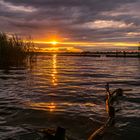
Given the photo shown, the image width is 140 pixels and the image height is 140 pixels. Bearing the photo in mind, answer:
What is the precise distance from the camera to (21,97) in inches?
601

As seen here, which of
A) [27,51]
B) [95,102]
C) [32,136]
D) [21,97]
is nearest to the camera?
[32,136]

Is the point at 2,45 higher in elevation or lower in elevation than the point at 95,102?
higher

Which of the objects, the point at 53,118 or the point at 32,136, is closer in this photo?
the point at 32,136

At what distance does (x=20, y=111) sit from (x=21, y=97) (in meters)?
3.45

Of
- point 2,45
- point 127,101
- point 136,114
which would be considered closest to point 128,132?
point 136,114

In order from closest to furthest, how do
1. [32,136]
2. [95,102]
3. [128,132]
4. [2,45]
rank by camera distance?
[32,136] < [128,132] < [95,102] < [2,45]

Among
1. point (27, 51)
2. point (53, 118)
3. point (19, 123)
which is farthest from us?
point (27, 51)

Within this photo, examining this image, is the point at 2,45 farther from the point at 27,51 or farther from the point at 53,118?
the point at 53,118

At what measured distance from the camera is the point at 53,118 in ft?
35.9

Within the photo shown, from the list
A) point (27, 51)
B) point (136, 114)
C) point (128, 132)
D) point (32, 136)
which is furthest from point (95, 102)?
point (27, 51)

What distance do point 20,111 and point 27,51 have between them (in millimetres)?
34259

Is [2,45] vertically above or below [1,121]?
above

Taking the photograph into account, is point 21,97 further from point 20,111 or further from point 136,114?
point 136,114

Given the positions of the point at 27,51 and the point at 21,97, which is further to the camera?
the point at 27,51
